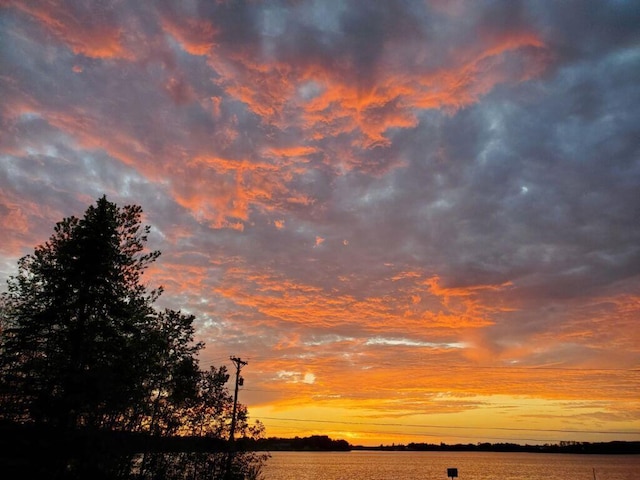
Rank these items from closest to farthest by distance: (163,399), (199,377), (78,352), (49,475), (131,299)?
(49,475) < (78,352) < (131,299) < (163,399) < (199,377)

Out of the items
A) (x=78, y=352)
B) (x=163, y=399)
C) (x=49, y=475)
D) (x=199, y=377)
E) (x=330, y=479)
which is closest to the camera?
(x=49, y=475)

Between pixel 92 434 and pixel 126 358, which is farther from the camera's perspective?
pixel 126 358

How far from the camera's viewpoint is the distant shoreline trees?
21.6 metres

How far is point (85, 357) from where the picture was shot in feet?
76.6

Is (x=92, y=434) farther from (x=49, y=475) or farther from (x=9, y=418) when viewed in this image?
(x=9, y=418)

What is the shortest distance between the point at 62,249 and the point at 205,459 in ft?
62.9

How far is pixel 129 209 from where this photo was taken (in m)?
27.4

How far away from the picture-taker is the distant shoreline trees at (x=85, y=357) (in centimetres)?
2162

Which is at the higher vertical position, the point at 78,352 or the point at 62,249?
the point at 62,249

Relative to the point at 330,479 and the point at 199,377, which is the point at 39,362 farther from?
the point at 330,479

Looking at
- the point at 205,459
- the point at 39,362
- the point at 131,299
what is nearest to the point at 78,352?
the point at 39,362

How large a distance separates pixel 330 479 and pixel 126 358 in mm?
93118

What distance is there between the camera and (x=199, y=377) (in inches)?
1368

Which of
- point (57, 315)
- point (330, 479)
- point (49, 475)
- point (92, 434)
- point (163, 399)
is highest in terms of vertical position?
point (57, 315)
